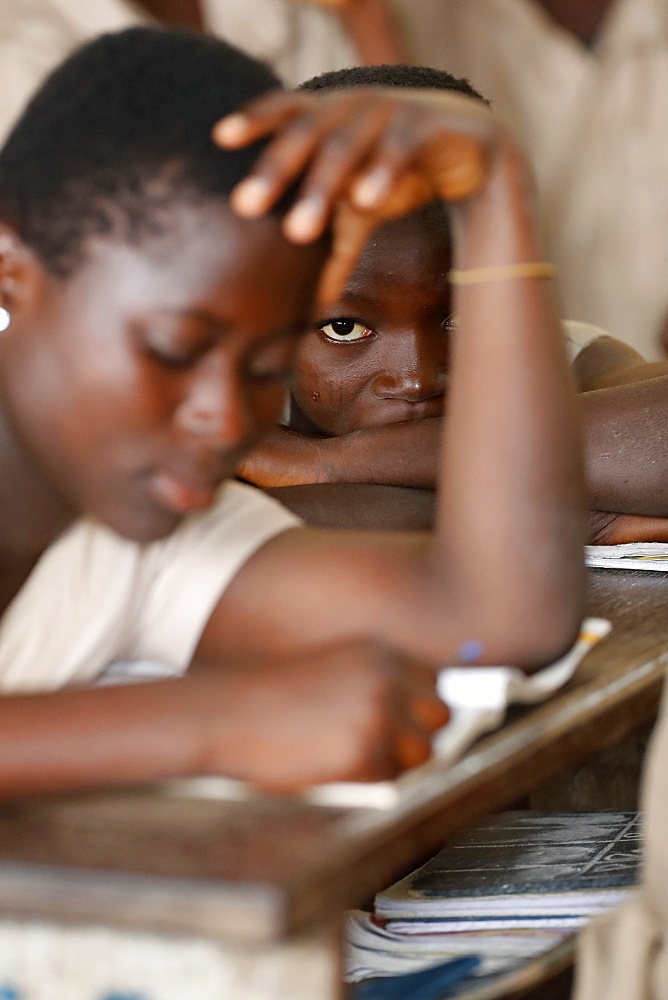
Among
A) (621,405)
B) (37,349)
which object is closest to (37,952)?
(37,349)

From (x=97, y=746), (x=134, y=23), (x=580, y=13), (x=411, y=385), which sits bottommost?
Result: (x=97, y=746)

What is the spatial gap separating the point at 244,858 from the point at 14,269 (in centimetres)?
39

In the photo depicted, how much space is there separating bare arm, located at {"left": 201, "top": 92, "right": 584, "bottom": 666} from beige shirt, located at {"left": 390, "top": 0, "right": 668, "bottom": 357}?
2.25 meters

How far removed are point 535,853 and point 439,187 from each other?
0.52m

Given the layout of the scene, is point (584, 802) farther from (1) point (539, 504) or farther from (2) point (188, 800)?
(2) point (188, 800)

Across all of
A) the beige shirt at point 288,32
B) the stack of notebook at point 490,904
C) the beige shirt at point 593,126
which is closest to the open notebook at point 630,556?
the stack of notebook at point 490,904

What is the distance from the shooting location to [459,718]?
0.74 metres

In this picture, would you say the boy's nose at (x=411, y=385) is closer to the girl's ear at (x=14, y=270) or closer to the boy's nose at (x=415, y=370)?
the boy's nose at (x=415, y=370)

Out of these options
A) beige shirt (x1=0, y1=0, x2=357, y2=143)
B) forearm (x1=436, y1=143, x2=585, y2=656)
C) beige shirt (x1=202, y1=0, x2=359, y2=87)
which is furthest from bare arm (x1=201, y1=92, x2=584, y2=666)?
beige shirt (x1=202, y1=0, x2=359, y2=87)

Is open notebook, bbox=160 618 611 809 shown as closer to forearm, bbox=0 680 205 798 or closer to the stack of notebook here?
forearm, bbox=0 680 205 798

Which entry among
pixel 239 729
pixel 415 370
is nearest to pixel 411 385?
pixel 415 370

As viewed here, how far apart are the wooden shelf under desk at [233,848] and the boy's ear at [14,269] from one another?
30 cm

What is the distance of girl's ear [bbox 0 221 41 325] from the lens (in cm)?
79

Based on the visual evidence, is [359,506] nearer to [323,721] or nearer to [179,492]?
[179,492]
